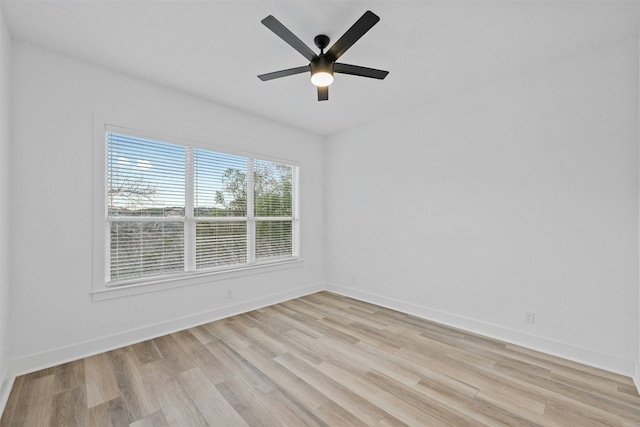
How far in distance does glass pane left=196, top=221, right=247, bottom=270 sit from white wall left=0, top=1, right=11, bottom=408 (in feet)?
5.23

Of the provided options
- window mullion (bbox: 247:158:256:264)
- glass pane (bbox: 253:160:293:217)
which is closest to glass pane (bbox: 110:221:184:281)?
window mullion (bbox: 247:158:256:264)

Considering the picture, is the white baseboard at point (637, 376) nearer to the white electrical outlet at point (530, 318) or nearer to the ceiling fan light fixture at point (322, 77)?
the white electrical outlet at point (530, 318)

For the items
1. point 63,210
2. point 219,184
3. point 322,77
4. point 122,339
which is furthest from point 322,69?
point 122,339

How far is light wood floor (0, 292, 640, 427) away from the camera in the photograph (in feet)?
6.16

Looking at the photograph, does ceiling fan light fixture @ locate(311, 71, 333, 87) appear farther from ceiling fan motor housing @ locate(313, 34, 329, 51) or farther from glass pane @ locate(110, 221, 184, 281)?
glass pane @ locate(110, 221, 184, 281)

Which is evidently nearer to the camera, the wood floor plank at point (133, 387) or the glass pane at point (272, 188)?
the wood floor plank at point (133, 387)

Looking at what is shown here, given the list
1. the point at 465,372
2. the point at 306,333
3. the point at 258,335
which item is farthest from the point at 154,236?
the point at 465,372

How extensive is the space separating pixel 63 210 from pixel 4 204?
1.47 feet

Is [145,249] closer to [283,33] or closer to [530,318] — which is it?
[283,33]

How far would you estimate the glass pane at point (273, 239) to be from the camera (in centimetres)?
420

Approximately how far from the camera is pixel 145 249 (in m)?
3.09

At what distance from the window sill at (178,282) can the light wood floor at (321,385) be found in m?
0.53

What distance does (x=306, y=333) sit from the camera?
10.5 feet

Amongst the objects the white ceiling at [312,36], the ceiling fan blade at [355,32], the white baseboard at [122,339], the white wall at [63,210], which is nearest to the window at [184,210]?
the white wall at [63,210]
